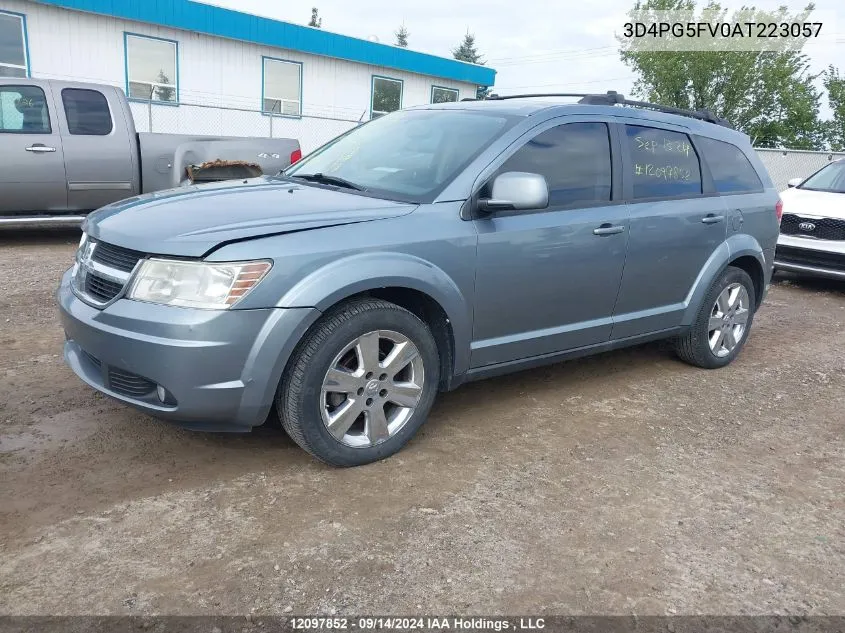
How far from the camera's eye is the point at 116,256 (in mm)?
3268

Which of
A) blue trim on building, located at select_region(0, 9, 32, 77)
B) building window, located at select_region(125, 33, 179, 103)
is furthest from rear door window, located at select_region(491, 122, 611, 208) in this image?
blue trim on building, located at select_region(0, 9, 32, 77)

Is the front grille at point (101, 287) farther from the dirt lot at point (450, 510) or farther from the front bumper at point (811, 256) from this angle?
the front bumper at point (811, 256)

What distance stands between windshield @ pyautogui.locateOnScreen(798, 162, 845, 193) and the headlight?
883cm

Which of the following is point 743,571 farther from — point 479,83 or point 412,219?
point 479,83

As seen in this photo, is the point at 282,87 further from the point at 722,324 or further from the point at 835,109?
the point at 835,109

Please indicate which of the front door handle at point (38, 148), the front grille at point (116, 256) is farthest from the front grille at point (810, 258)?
the front door handle at point (38, 148)

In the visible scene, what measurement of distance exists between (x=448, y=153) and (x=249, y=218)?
1245 mm

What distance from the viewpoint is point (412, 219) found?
3.51 meters

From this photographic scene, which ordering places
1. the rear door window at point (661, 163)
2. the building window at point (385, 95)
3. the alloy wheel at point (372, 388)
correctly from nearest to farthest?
the alloy wheel at point (372, 388), the rear door window at point (661, 163), the building window at point (385, 95)

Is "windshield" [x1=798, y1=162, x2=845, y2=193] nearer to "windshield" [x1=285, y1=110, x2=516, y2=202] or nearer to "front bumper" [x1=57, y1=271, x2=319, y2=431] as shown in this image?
"windshield" [x1=285, y1=110, x2=516, y2=202]

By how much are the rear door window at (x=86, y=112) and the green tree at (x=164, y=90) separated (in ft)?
24.8

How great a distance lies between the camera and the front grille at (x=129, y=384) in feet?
10.3

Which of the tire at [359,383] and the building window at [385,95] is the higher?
the building window at [385,95]

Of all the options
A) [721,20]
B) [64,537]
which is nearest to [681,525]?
[64,537]
